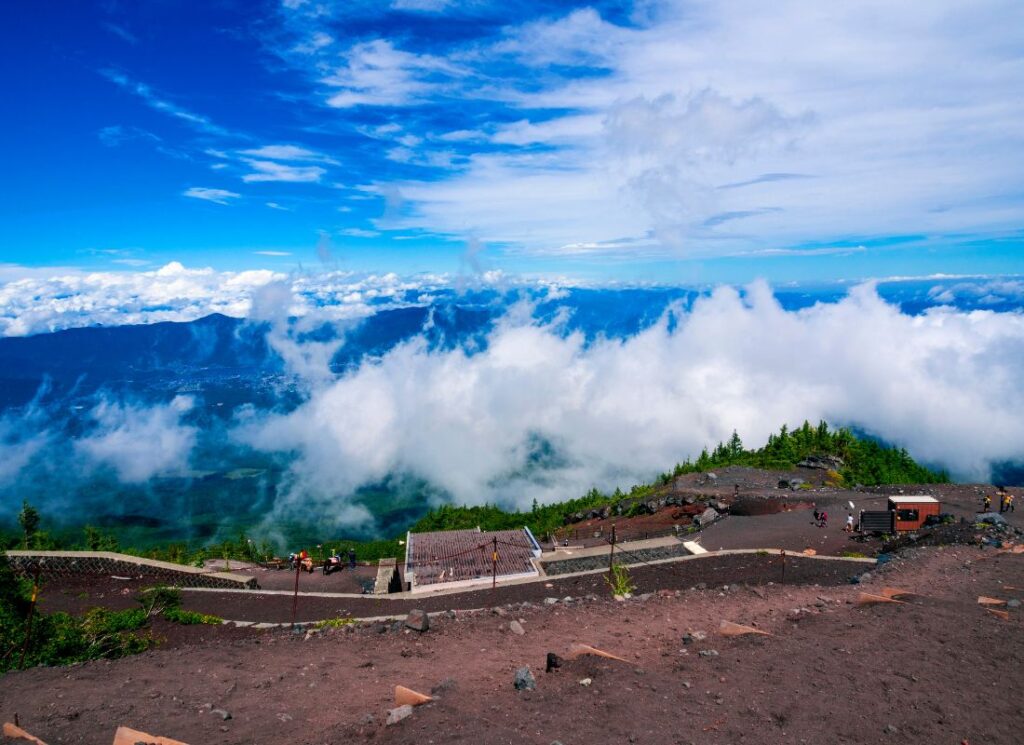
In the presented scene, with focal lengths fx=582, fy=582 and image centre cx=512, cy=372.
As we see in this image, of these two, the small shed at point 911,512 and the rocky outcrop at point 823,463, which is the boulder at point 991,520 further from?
the rocky outcrop at point 823,463

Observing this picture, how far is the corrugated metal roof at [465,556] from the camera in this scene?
25.3 metres

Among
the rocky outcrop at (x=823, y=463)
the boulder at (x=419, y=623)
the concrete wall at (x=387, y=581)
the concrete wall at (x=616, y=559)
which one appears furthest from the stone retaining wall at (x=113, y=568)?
the rocky outcrop at (x=823, y=463)

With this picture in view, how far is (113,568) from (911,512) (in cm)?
3395

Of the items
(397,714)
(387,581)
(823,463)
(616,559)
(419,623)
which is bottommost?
(387,581)

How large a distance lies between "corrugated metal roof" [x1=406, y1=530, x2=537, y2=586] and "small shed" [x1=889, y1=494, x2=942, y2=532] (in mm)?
16775

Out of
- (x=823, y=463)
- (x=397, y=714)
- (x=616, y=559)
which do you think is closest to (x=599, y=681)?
(x=397, y=714)

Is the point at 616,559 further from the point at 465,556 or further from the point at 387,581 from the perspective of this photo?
the point at 387,581

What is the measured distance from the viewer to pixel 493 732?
736 centimetres

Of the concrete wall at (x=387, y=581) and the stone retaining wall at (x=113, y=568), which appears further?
the concrete wall at (x=387, y=581)

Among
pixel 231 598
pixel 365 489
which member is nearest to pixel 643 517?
pixel 231 598

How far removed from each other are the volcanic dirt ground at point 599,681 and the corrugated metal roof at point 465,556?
1180 cm

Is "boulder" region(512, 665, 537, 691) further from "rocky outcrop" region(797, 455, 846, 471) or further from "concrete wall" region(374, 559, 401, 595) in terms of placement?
"rocky outcrop" region(797, 455, 846, 471)

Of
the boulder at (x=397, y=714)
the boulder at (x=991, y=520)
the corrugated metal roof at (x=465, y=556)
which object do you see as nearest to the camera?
the boulder at (x=397, y=714)

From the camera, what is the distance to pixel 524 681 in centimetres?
869
